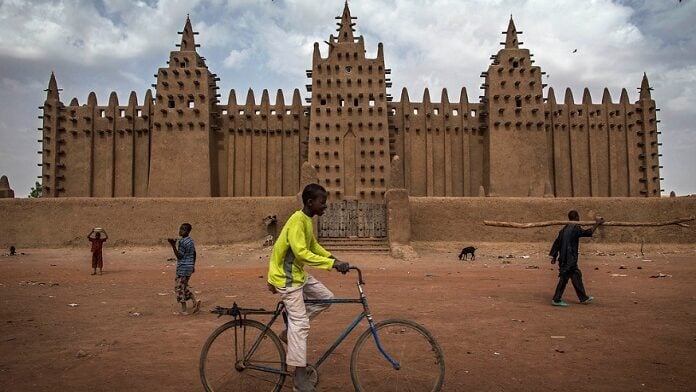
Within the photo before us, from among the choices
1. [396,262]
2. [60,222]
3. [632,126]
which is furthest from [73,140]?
[632,126]

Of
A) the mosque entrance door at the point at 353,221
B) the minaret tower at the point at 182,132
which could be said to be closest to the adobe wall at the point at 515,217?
the mosque entrance door at the point at 353,221

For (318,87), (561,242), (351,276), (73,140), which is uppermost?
(318,87)

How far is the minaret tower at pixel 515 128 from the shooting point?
89.2 ft

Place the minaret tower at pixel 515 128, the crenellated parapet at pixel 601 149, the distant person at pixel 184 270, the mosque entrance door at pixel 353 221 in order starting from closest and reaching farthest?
the distant person at pixel 184 270 < the mosque entrance door at pixel 353 221 < the minaret tower at pixel 515 128 < the crenellated parapet at pixel 601 149

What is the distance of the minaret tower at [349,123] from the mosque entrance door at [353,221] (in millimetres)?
A: 3536

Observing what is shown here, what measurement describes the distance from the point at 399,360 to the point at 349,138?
22681mm

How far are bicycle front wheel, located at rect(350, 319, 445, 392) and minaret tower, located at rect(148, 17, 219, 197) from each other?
23128 millimetres

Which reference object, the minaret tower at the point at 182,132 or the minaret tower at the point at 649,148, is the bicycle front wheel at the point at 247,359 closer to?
the minaret tower at the point at 182,132

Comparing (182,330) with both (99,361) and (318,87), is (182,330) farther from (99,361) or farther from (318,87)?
(318,87)

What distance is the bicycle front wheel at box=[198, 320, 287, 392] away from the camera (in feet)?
15.1

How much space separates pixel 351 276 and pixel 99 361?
9079 millimetres

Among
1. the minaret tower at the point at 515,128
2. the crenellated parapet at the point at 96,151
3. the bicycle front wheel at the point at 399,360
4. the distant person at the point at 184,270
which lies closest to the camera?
the bicycle front wheel at the point at 399,360

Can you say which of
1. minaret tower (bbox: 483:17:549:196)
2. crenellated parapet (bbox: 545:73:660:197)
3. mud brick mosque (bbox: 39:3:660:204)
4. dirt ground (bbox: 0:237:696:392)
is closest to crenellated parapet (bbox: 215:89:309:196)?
mud brick mosque (bbox: 39:3:660:204)

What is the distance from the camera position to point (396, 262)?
57.7 ft
